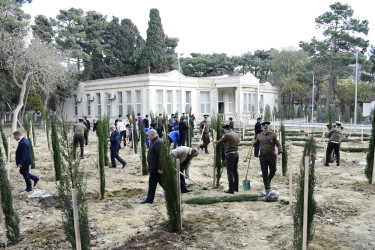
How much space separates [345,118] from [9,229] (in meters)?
31.4

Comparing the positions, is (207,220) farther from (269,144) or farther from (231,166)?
(269,144)

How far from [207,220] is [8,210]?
3.40 m

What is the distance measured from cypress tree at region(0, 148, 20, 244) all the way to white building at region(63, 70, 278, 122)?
21285 mm

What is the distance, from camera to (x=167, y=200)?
207 inches

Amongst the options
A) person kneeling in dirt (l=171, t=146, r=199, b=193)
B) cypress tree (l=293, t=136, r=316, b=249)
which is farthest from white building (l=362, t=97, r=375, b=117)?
cypress tree (l=293, t=136, r=316, b=249)

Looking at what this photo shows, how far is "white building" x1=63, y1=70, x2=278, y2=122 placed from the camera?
27.4m

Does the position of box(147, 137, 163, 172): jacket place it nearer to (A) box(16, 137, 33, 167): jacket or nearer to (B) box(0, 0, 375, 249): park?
(B) box(0, 0, 375, 249): park

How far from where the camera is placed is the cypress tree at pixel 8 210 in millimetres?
4895

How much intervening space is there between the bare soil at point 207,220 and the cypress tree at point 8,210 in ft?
0.64

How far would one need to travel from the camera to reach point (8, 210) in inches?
195

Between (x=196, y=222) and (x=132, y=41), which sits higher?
(x=132, y=41)

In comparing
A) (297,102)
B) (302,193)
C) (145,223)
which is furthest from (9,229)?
(297,102)

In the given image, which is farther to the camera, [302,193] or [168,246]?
[168,246]

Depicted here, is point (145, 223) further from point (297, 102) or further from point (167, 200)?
point (297, 102)
